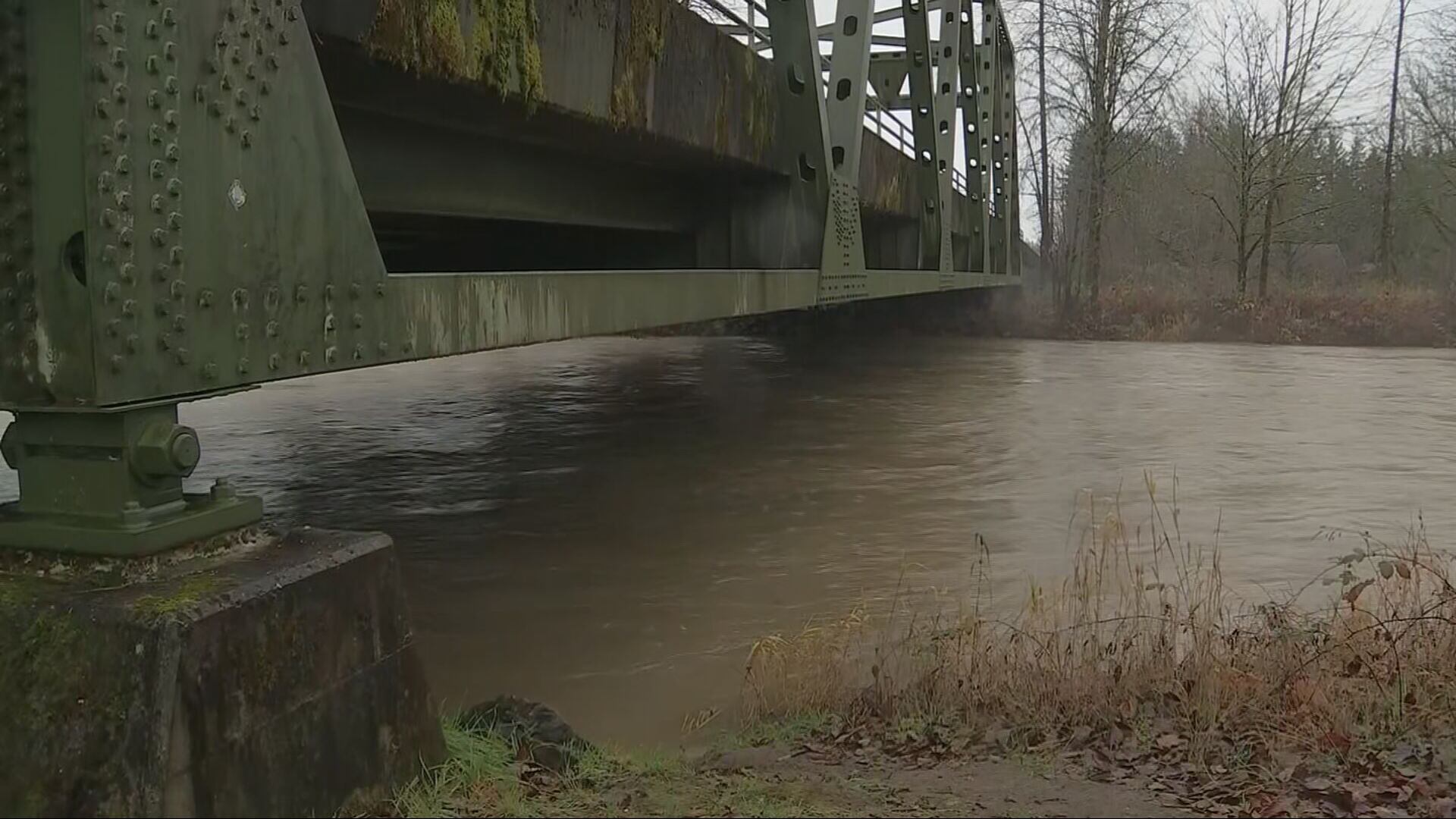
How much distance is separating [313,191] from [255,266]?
340 mm

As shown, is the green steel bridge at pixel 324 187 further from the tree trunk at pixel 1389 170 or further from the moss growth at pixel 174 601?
the tree trunk at pixel 1389 170

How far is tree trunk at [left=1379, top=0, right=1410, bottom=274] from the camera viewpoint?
3534 centimetres

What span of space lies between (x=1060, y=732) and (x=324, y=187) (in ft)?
10.4

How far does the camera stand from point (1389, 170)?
35.9 m

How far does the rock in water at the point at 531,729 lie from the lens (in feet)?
12.7

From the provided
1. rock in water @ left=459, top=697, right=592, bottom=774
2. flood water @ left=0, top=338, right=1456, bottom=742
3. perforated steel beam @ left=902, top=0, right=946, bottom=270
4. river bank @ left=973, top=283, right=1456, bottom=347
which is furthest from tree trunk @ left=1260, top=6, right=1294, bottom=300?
rock in water @ left=459, top=697, right=592, bottom=774

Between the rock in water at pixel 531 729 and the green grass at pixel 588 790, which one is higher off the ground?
the green grass at pixel 588 790

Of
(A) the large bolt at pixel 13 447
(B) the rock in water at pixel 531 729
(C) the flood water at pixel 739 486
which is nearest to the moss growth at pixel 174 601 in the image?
(A) the large bolt at pixel 13 447

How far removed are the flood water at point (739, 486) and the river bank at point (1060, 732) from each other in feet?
3.00

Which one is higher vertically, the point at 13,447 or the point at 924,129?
the point at 924,129

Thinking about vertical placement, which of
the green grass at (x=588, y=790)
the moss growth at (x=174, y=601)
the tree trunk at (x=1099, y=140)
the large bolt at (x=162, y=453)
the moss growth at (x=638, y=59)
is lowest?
the green grass at (x=588, y=790)

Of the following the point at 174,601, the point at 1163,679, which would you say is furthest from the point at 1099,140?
the point at 174,601

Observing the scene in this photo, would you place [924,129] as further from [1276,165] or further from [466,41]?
[1276,165]

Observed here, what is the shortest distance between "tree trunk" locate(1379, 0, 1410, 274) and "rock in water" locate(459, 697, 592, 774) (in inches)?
1470
